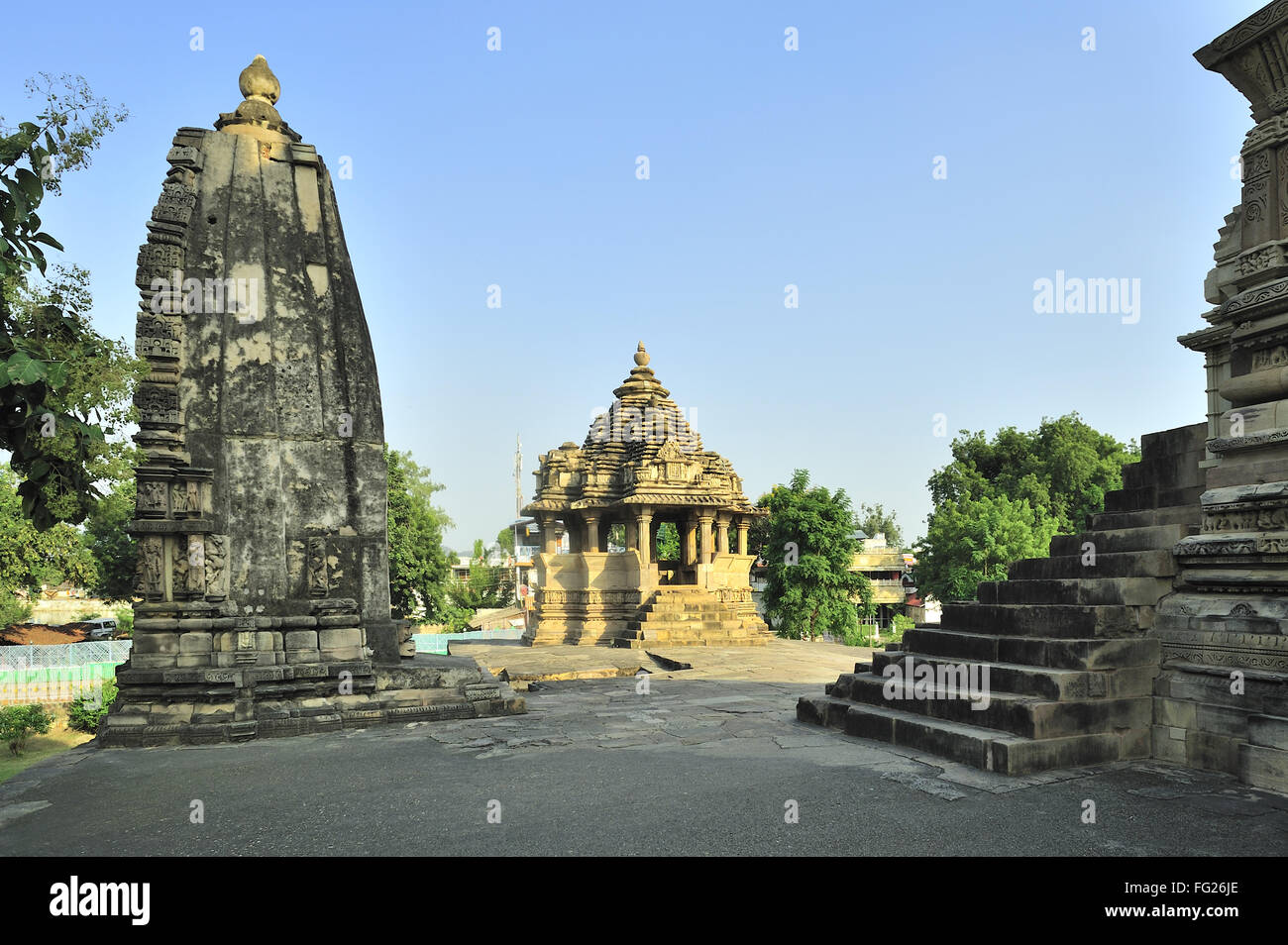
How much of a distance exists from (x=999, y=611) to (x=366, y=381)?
248 inches

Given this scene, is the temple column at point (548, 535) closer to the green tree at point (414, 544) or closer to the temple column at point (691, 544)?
the temple column at point (691, 544)

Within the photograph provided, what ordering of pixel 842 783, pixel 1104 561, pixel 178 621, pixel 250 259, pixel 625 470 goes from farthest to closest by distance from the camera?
pixel 625 470, pixel 250 259, pixel 178 621, pixel 1104 561, pixel 842 783

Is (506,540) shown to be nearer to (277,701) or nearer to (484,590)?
(484,590)

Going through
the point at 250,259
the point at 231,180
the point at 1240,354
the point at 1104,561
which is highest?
the point at 231,180

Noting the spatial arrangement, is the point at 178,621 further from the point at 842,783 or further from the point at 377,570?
the point at 842,783

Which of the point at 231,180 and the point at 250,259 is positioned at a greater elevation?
the point at 231,180

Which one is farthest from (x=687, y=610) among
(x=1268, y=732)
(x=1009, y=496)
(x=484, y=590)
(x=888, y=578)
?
(x=888, y=578)

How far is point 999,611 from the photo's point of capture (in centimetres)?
650

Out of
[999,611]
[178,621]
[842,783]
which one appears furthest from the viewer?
[178,621]

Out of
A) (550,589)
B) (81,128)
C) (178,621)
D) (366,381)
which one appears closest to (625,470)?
→ (550,589)

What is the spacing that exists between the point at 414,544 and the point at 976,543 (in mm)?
21942

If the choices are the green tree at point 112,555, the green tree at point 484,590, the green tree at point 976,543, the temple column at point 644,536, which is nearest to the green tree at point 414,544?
the green tree at point 484,590

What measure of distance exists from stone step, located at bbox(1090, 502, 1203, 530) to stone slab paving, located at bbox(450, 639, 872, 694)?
4.87 m

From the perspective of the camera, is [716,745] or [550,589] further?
[550,589]
